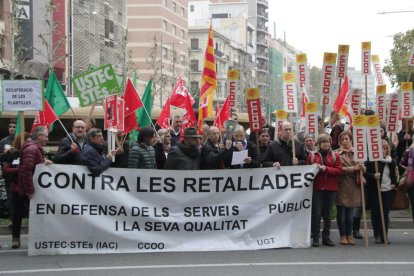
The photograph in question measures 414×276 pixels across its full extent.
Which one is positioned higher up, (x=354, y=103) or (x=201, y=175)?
(x=354, y=103)

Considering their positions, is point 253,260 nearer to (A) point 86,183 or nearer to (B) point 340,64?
(A) point 86,183

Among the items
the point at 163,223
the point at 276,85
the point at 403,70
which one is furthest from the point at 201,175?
the point at 276,85

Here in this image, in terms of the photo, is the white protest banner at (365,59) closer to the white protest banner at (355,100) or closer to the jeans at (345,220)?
the white protest banner at (355,100)

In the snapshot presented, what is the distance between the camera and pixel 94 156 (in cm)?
1046

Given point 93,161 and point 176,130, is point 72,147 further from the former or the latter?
point 176,130

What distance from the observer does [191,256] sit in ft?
33.1

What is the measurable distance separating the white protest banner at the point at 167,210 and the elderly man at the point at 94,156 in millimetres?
101

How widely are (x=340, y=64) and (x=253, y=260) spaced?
5.07 m

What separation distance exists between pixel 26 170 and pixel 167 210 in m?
1.83

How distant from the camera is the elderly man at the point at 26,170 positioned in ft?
33.8

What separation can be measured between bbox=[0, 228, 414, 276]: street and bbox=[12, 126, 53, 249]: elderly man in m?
0.41

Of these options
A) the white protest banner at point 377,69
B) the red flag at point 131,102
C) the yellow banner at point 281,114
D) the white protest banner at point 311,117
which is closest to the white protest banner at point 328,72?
the white protest banner at point 311,117

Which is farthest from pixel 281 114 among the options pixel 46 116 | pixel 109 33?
pixel 109 33

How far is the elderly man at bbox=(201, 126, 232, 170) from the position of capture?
35.1 feet
